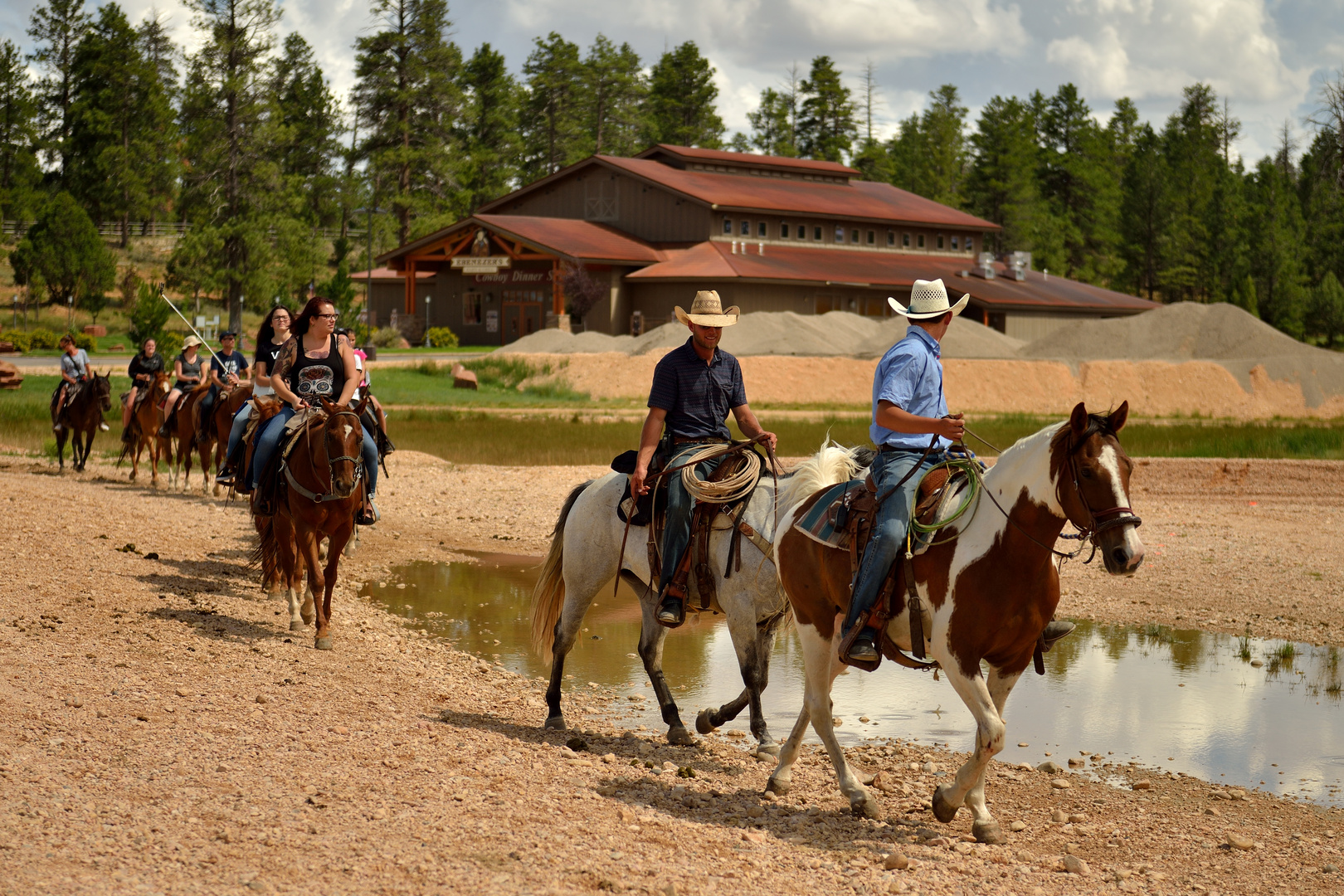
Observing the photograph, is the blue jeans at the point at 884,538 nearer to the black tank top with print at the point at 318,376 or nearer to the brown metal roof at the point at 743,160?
the black tank top with print at the point at 318,376

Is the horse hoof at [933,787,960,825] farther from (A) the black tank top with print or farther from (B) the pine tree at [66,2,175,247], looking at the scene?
(B) the pine tree at [66,2,175,247]

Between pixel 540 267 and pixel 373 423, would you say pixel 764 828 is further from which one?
pixel 540 267

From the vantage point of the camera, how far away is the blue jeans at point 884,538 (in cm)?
668

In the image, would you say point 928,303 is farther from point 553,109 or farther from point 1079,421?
point 553,109

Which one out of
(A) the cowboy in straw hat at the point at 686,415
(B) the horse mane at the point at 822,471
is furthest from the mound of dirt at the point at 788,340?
(B) the horse mane at the point at 822,471

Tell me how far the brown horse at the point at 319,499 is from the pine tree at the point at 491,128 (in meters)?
82.3

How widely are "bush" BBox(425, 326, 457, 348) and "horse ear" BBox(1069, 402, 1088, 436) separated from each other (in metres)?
60.1

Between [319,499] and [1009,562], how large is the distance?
251 inches

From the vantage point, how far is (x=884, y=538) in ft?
21.9

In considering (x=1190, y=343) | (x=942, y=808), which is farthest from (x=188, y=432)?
(x=1190, y=343)

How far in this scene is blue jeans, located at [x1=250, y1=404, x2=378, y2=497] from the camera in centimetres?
1135

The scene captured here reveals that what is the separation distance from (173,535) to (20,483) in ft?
12.5

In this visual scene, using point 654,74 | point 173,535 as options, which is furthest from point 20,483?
point 654,74

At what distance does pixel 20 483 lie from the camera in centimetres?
1806
